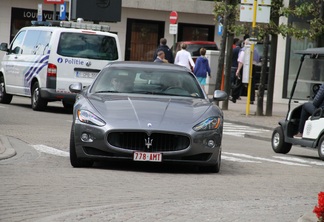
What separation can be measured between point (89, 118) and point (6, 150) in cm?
232

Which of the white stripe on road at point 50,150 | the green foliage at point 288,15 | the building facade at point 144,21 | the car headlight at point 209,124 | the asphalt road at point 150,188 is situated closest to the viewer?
the asphalt road at point 150,188

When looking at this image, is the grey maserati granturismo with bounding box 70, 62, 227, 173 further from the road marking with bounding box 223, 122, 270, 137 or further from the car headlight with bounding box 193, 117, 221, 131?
the road marking with bounding box 223, 122, 270, 137

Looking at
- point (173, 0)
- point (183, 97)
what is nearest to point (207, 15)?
point (173, 0)

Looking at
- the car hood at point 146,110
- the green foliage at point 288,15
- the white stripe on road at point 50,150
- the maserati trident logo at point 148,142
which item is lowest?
the white stripe on road at point 50,150

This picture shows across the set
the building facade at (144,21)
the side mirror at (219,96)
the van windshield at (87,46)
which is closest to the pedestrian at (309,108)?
the side mirror at (219,96)

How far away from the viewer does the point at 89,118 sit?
45.2ft

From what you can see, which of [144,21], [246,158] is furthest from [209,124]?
[144,21]

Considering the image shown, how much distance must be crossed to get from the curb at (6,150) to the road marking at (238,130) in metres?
7.62

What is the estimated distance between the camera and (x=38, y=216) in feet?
30.3

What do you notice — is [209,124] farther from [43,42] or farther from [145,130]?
[43,42]

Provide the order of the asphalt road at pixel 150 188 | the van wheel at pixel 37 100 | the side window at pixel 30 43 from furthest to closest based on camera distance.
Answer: the side window at pixel 30 43 < the van wheel at pixel 37 100 < the asphalt road at pixel 150 188

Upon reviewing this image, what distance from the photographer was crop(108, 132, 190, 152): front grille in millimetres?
13617

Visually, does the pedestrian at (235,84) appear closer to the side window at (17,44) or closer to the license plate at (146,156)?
the side window at (17,44)

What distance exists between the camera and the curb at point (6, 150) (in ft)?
49.1
